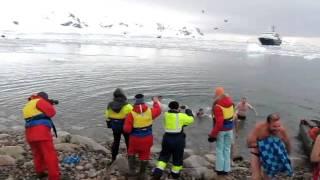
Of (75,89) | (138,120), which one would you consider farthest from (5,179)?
(75,89)

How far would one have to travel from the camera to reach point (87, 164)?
34.2ft

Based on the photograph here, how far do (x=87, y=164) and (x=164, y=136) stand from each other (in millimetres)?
2332

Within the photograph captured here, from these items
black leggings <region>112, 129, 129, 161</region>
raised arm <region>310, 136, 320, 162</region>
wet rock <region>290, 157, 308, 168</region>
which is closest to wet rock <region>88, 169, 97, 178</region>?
black leggings <region>112, 129, 129, 161</region>

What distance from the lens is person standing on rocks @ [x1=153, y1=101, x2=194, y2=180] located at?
30.0ft

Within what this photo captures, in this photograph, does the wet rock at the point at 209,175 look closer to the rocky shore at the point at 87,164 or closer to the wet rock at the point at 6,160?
the rocky shore at the point at 87,164

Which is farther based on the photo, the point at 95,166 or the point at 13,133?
the point at 13,133

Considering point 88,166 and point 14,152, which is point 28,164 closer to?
point 14,152

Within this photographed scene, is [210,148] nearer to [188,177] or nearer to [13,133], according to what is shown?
[188,177]

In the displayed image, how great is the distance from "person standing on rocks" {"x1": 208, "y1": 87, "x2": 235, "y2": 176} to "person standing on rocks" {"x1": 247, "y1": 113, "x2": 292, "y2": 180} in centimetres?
191

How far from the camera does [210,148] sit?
15148 mm

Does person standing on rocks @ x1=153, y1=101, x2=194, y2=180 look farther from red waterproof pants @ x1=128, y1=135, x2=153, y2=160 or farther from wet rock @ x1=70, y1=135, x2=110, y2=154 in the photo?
wet rock @ x1=70, y1=135, x2=110, y2=154

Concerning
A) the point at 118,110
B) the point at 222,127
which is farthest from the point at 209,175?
the point at 118,110

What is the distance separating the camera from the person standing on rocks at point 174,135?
915 centimetres

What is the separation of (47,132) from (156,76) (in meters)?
22.6
